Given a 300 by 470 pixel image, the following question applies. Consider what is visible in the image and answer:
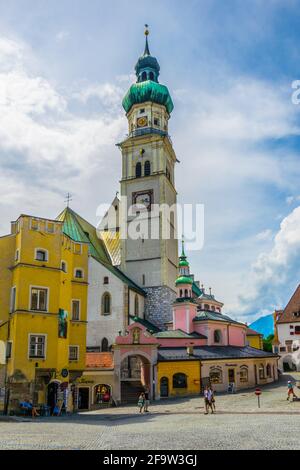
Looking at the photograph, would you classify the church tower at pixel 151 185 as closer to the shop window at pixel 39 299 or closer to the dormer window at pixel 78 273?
the dormer window at pixel 78 273

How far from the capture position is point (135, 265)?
55656mm

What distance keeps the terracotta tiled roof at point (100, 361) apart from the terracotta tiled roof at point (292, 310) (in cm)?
3096

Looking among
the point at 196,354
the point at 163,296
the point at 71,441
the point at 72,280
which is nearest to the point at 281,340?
the point at 163,296

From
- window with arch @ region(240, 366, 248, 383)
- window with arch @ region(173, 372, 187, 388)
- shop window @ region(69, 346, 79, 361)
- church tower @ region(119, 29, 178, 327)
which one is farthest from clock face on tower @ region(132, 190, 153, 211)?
shop window @ region(69, 346, 79, 361)

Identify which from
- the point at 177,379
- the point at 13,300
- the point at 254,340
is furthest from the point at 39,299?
the point at 254,340

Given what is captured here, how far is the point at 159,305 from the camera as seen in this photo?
53469 mm

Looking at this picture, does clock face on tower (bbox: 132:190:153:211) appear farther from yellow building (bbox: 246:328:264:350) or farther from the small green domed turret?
yellow building (bbox: 246:328:264:350)

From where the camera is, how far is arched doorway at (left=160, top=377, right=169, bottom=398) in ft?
125

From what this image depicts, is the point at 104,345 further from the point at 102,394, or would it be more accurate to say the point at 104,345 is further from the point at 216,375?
the point at 216,375

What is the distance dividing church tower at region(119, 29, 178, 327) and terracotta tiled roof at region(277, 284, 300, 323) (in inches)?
639

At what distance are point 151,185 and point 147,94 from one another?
39.5ft

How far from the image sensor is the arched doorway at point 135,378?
3819cm

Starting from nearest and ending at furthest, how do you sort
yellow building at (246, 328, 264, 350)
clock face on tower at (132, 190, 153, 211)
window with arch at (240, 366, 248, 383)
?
window with arch at (240, 366, 248, 383), clock face on tower at (132, 190, 153, 211), yellow building at (246, 328, 264, 350)

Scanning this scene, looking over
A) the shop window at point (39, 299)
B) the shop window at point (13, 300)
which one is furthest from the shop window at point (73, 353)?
the shop window at point (13, 300)
